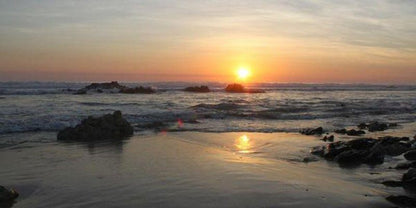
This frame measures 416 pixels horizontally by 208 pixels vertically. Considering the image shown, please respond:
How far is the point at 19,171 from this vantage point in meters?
8.71

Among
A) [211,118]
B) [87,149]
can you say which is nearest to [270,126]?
[211,118]

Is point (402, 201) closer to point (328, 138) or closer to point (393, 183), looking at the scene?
point (393, 183)

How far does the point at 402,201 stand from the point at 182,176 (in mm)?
4016

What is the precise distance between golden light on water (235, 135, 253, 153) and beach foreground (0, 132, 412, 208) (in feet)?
0.33

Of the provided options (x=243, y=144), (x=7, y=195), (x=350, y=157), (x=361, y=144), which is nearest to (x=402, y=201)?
(x=350, y=157)

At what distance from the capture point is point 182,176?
824cm

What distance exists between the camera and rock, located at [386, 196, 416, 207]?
639 centimetres

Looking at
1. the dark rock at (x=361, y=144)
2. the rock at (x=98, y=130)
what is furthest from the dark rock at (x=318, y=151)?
the rock at (x=98, y=130)

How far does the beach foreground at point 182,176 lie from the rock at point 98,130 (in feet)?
3.72

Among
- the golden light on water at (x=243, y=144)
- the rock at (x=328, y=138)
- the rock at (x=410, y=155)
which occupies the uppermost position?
the rock at (x=410, y=155)

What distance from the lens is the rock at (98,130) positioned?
45.9 ft

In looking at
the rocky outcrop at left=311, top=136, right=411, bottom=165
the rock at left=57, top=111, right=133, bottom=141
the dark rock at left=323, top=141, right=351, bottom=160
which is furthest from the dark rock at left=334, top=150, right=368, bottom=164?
the rock at left=57, top=111, right=133, bottom=141

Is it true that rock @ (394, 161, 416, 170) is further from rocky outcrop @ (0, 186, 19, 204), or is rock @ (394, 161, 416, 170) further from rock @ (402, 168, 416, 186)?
rocky outcrop @ (0, 186, 19, 204)

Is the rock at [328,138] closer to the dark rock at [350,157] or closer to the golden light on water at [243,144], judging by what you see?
the golden light on water at [243,144]
